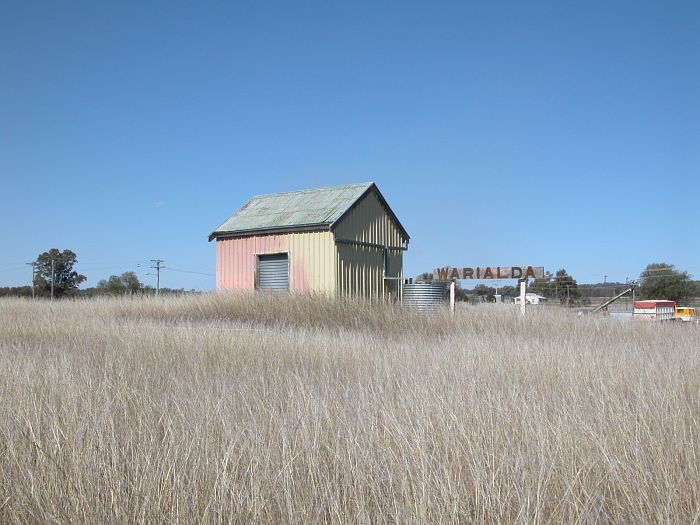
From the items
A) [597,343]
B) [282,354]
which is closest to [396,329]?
[597,343]

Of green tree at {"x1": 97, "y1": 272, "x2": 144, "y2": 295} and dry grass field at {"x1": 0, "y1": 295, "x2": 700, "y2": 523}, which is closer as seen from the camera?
dry grass field at {"x1": 0, "y1": 295, "x2": 700, "y2": 523}

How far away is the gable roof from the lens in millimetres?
17141

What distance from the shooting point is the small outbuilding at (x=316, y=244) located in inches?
665

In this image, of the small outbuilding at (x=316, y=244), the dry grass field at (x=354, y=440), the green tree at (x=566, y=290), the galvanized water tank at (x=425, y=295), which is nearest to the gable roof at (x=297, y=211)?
the small outbuilding at (x=316, y=244)

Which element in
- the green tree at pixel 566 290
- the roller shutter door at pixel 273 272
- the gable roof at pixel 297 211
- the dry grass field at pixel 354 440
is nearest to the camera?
the dry grass field at pixel 354 440

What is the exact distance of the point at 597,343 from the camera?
30.1ft

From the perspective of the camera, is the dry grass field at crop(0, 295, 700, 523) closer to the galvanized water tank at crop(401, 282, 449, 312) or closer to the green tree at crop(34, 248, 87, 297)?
the galvanized water tank at crop(401, 282, 449, 312)

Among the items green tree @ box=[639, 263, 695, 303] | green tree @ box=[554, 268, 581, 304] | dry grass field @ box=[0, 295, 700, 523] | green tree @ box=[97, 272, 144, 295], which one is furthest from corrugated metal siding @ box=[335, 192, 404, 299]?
green tree @ box=[97, 272, 144, 295]

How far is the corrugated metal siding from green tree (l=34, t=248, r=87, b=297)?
37.1m

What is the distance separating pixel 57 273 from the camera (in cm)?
4694

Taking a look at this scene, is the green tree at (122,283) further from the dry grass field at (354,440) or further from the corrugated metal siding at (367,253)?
the dry grass field at (354,440)

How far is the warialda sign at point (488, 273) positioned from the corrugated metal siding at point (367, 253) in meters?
2.57

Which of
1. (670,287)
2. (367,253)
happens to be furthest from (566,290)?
(367,253)

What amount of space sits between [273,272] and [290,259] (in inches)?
40.1
